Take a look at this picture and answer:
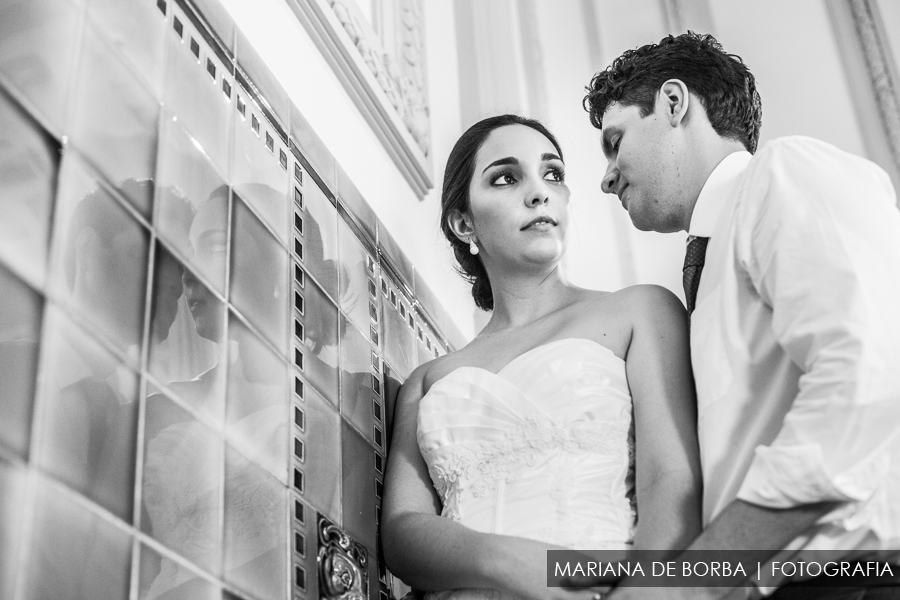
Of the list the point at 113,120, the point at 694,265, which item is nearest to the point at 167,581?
the point at 113,120

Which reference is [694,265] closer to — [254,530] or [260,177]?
[260,177]

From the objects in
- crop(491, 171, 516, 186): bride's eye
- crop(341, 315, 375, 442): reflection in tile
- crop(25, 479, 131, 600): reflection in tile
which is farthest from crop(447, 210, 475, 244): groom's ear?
crop(25, 479, 131, 600): reflection in tile

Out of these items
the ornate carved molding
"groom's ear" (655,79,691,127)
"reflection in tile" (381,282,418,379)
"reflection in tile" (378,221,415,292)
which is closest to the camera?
"groom's ear" (655,79,691,127)

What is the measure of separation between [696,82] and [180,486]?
4.99 feet

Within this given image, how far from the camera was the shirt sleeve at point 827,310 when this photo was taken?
54.4 inches

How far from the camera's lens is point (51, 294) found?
1.18 meters

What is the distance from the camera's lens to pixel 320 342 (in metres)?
2.00

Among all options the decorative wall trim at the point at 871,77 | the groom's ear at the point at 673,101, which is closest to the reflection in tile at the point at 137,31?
the groom's ear at the point at 673,101

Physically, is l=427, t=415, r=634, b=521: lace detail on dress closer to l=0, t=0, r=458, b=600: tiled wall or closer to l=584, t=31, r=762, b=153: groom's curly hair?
l=0, t=0, r=458, b=600: tiled wall

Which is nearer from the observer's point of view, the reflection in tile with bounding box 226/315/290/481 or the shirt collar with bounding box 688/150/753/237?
the reflection in tile with bounding box 226/315/290/481

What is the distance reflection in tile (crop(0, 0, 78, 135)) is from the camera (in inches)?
47.9

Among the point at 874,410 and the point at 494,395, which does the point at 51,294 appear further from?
the point at 874,410

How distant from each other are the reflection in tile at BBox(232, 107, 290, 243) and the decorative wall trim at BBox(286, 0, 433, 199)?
0.58 metres

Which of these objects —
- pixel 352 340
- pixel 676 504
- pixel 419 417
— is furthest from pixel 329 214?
pixel 676 504
